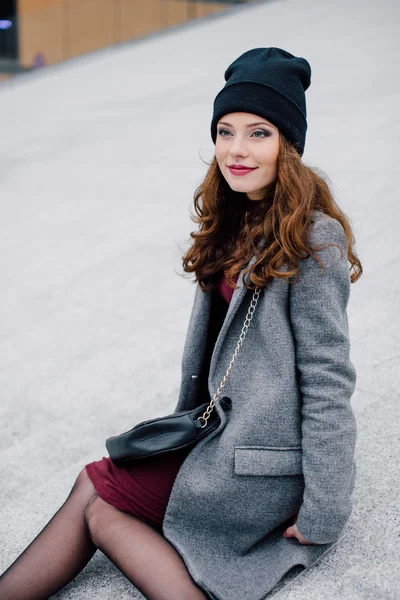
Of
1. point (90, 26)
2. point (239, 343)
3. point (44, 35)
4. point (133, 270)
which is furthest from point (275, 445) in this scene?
point (44, 35)

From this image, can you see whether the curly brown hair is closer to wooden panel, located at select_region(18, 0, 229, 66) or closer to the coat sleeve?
the coat sleeve

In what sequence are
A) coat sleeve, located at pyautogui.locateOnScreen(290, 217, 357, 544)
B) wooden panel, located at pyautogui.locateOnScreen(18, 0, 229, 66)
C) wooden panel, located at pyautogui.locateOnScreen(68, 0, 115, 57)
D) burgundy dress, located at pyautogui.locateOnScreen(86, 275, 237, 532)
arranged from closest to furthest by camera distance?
coat sleeve, located at pyautogui.locateOnScreen(290, 217, 357, 544) → burgundy dress, located at pyautogui.locateOnScreen(86, 275, 237, 532) → wooden panel, located at pyautogui.locateOnScreen(68, 0, 115, 57) → wooden panel, located at pyautogui.locateOnScreen(18, 0, 229, 66)

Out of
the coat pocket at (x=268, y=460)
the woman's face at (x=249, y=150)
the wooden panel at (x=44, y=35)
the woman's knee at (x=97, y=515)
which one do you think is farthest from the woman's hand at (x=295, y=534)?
the wooden panel at (x=44, y=35)

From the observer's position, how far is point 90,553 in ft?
7.43

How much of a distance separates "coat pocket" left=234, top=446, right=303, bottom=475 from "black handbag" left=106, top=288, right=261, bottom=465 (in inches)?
6.5

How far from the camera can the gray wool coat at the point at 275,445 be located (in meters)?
1.98

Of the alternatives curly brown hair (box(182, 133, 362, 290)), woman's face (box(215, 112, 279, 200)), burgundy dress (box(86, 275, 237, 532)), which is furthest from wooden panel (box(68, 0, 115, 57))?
burgundy dress (box(86, 275, 237, 532))

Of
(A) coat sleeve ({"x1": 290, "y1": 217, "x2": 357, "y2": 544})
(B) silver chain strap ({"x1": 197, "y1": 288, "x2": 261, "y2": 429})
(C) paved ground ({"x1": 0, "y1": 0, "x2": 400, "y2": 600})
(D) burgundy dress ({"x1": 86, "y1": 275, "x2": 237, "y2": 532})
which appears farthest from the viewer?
(C) paved ground ({"x1": 0, "y1": 0, "x2": 400, "y2": 600})

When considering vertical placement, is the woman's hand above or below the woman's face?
below

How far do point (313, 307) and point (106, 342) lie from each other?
2.56 m

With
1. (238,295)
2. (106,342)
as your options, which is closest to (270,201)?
(238,295)

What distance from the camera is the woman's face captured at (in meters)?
2.15

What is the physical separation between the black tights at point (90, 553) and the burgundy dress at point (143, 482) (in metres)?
0.03

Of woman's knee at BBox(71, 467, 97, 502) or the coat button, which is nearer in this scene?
the coat button
